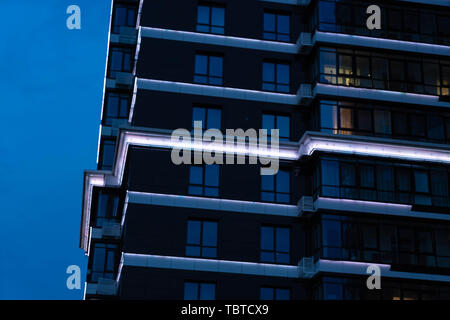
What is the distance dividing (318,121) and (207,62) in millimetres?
7889

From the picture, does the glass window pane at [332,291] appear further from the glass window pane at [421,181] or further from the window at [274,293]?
the glass window pane at [421,181]

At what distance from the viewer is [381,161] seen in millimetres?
47719

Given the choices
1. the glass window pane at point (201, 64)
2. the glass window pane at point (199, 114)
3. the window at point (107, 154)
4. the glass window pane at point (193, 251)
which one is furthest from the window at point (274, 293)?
the window at point (107, 154)

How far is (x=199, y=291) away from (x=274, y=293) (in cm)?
429

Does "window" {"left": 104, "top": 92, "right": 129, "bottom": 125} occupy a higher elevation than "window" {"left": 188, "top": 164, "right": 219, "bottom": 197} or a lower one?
higher

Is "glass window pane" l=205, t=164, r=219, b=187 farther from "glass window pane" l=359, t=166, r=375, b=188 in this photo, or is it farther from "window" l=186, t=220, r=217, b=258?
"glass window pane" l=359, t=166, r=375, b=188

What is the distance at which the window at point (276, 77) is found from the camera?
50469 millimetres

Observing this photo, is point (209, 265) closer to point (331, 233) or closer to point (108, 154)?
point (331, 233)

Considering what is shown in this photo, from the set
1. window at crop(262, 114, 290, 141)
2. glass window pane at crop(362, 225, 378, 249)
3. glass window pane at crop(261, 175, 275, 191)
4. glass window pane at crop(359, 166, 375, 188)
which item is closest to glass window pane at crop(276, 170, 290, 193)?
glass window pane at crop(261, 175, 275, 191)

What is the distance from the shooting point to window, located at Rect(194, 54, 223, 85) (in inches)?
1956

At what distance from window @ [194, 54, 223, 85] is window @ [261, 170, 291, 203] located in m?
6.89

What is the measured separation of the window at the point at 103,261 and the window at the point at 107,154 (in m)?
6.68

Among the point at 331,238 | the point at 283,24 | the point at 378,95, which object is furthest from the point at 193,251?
the point at 283,24

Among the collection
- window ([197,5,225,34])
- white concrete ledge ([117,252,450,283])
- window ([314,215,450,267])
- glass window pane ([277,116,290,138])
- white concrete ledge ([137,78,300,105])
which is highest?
window ([197,5,225,34])
